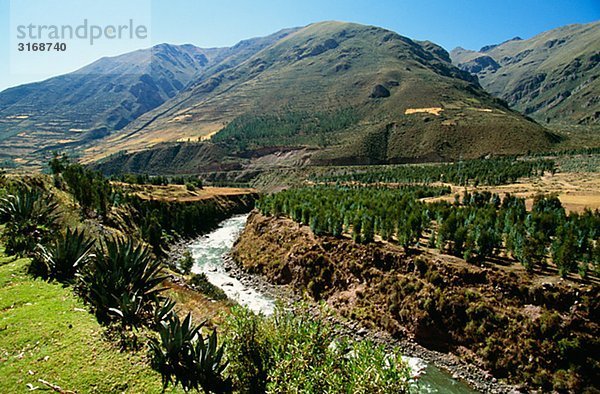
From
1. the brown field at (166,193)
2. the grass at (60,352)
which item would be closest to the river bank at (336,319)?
the grass at (60,352)

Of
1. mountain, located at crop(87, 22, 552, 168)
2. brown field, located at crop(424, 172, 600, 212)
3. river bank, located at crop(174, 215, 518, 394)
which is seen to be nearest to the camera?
river bank, located at crop(174, 215, 518, 394)

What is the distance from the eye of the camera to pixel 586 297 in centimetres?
1730

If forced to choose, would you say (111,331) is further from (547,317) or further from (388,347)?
(547,317)

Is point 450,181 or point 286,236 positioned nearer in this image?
point 286,236

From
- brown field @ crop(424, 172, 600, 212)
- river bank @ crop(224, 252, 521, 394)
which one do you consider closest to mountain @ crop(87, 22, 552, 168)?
brown field @ crop(424, 172, 600, 212)

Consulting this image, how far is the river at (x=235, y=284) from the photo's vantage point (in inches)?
690

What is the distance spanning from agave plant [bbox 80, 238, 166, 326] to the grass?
519mm

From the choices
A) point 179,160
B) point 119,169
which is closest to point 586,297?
point 179,160

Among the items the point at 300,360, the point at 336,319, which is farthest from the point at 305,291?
the point at 336,319

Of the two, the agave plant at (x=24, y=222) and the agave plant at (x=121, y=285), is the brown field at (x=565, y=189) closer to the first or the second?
the agave plant at (x=121, y=285)

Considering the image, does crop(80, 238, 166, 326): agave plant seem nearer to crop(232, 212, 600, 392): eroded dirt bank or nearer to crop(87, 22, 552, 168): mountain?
crop(232, 212, 600, 392): eroded dirt bank

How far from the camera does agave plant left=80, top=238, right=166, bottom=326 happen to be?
10164 mm

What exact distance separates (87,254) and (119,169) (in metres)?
156

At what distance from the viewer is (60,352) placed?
826 centimetres
